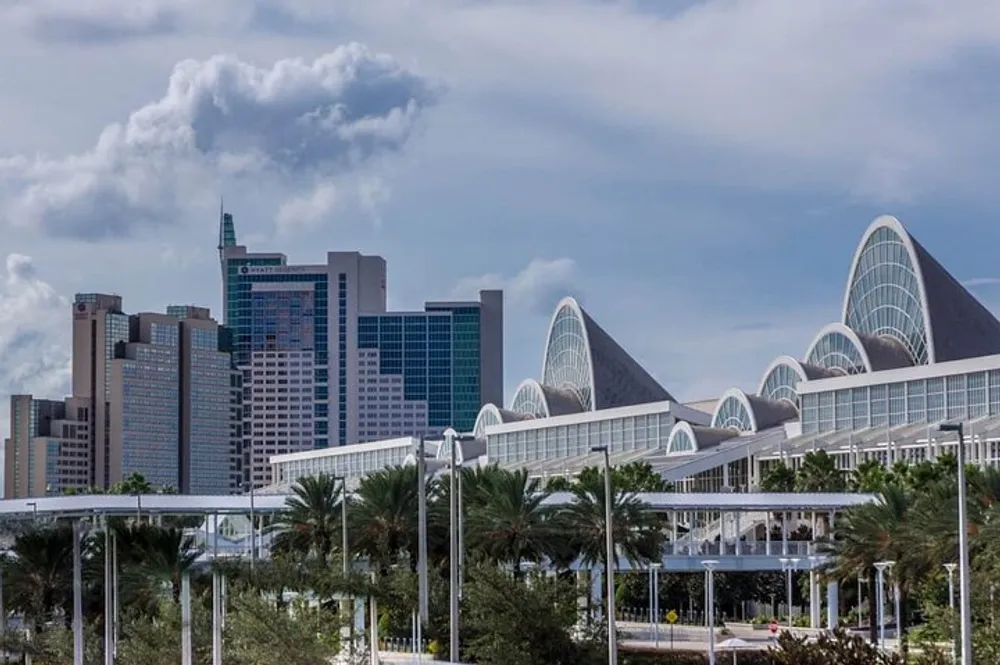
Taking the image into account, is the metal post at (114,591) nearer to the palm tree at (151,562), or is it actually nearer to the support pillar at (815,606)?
the palm tree at (151,562)

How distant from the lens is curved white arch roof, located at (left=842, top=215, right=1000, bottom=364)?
149 meters

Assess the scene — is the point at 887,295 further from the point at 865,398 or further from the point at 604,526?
the point at 604,526

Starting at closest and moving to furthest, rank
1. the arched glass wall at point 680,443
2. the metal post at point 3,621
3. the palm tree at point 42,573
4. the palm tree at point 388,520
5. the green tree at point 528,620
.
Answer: the green tree at point 528,620 → the metal post at point 3,621 → the palm tree at point 42,573 → the palm tree at point 388,520 → the arched glass wall at point 680,443

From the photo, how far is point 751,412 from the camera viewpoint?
529ft

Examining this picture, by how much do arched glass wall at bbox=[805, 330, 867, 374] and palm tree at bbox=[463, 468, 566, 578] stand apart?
3153 inches

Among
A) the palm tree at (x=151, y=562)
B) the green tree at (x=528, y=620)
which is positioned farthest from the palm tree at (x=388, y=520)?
the green tree at (x=528, y=620)

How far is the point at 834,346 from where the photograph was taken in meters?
158

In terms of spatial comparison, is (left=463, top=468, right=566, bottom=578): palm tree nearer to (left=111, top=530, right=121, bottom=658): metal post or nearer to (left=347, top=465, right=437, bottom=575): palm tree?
(left=347, top=465, right=437, bottom=575): palm tree

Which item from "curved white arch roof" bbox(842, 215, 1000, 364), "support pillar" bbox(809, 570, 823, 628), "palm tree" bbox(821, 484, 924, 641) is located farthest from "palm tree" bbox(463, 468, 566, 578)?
"curved white arch roof" bbox(842, 215, 1000, 364)

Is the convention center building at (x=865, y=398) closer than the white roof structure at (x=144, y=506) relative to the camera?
No

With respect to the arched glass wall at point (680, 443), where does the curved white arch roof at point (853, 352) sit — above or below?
above

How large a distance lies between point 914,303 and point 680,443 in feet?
74.9

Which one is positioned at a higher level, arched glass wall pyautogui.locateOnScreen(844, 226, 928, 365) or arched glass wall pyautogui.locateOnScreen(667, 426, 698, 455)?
arched glass wall pyautogui.locateOnScreen(844, 226, 928, 365)

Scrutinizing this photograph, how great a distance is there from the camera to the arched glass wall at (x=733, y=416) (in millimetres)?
162375
